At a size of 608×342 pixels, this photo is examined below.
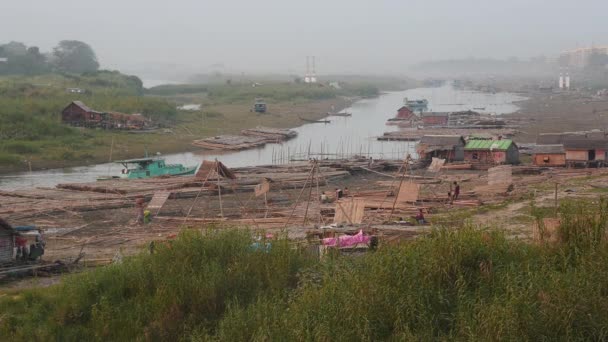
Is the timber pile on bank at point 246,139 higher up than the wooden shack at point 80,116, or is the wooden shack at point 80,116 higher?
the wooden shack at point 80,116

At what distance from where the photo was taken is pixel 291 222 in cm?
1811

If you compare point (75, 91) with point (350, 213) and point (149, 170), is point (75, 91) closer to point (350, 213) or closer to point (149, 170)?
point (149, 170)

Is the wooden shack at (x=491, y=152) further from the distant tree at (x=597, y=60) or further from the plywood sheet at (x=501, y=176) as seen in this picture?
the distant tree at (x=597, y=60)

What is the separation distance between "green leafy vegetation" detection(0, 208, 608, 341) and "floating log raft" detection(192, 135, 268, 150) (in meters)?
28.7

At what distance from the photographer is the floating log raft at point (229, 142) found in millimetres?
41281

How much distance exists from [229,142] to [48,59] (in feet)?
158

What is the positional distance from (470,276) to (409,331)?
1587 millimetres

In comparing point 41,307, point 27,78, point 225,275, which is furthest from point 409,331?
point 27,78

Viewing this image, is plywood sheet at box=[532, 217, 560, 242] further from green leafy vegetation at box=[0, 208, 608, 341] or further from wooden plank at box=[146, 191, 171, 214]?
wooden plank at box=[146, 191, 171, 214]

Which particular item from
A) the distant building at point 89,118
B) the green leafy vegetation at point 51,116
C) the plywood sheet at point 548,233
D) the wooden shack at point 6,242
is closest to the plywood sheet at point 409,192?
the plywood sheet at point 548,233

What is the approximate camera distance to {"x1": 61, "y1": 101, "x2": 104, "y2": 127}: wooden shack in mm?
42000

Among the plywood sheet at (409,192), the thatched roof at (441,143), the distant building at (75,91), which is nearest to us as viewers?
the plywood sheet at (409,192)

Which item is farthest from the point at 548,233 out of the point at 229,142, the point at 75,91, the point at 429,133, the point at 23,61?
Result: the point at 23,61

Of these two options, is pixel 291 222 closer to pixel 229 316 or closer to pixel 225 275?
pixel 225 275
